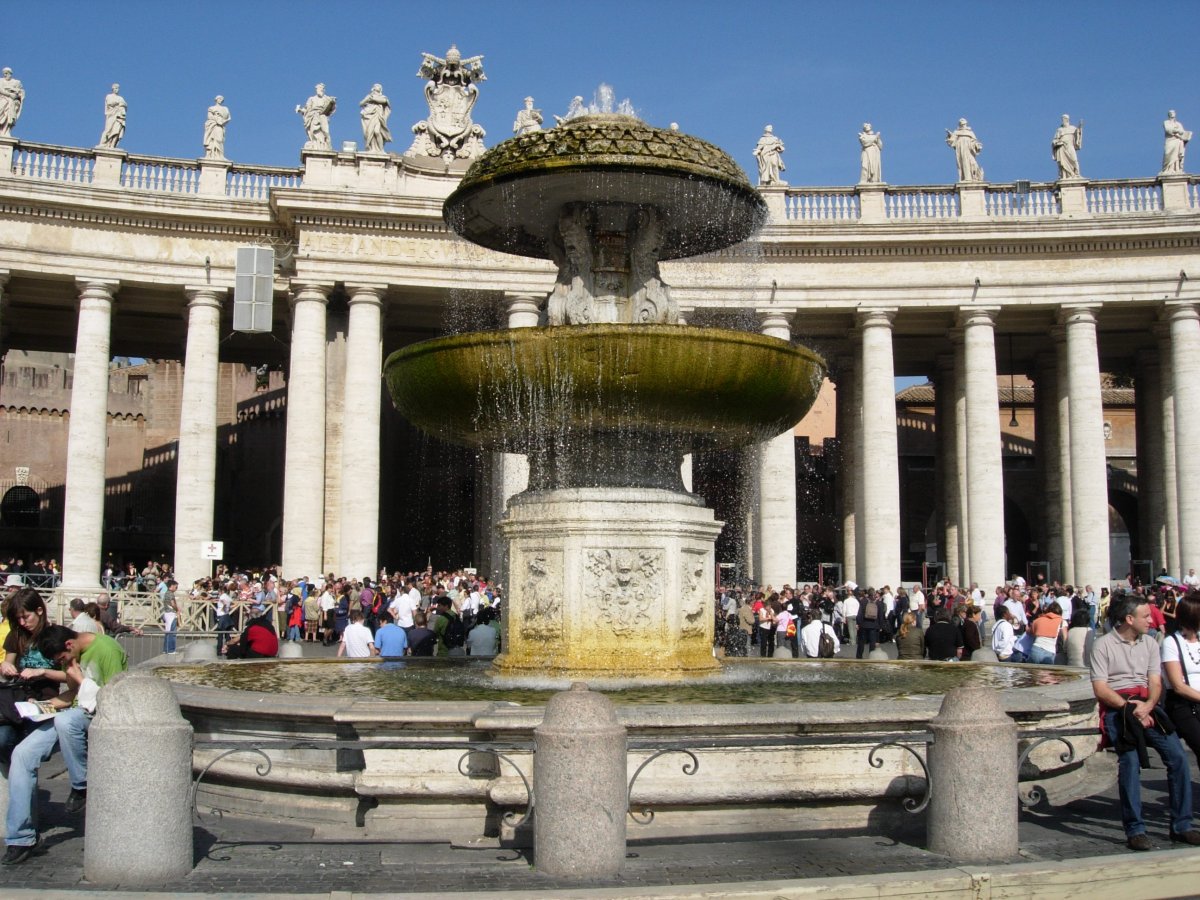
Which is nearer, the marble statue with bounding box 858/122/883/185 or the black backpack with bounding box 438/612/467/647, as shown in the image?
the black backpack with bounding box 438/612/467/647

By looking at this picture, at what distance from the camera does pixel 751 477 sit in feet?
119

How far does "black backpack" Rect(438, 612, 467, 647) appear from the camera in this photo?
19.3 meters

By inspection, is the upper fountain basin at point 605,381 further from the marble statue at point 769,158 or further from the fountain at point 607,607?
the marble statue at point 769,158

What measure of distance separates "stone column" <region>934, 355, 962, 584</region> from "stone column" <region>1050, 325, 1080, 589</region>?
307cm

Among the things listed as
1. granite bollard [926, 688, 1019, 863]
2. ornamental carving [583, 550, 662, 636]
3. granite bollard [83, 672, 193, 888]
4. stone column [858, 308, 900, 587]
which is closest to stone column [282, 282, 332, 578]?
stone column [858, 308, 900, 587]

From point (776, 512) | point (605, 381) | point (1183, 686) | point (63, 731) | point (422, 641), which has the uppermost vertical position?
point (776, 512)

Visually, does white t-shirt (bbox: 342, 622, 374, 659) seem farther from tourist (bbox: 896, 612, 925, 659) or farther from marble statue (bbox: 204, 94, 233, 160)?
marble statue (bbox: 204, 94, 233, 160)

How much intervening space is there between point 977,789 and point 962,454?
102 ft

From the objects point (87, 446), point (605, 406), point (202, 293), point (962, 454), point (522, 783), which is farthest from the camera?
point (962, 454)

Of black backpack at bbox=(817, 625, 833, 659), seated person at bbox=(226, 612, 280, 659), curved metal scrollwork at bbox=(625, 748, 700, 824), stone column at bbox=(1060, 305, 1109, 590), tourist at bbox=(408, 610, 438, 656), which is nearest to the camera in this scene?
curved metal scrollwork at bbox=(625, 748, 700, 824)

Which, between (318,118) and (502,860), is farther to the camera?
(318,118)

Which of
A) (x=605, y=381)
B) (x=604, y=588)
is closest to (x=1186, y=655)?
(x=604, y=588)

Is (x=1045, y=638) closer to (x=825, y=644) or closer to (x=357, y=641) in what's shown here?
(x=825, y=644)

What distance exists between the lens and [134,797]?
640 centimetres
